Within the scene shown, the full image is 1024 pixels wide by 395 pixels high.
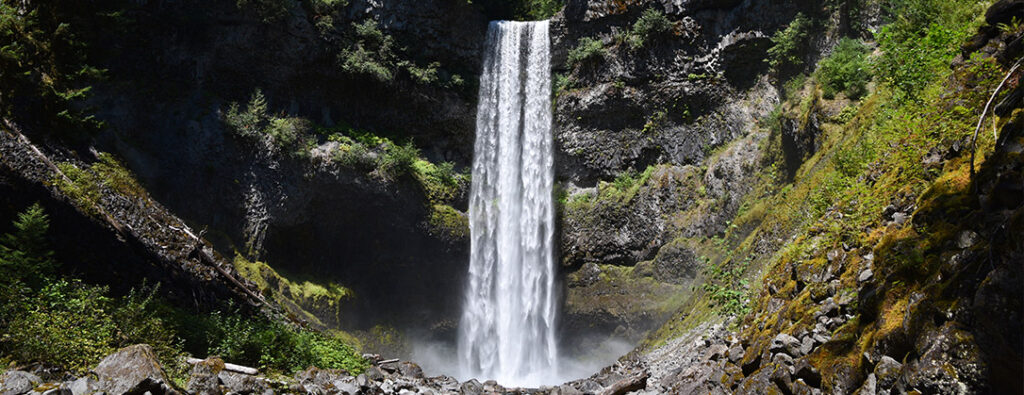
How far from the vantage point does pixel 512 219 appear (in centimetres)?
1822

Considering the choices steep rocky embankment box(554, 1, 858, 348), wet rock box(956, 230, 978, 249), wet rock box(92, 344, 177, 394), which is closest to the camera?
wet rock box(956, 230, 978, 249)

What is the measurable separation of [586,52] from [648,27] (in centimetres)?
222

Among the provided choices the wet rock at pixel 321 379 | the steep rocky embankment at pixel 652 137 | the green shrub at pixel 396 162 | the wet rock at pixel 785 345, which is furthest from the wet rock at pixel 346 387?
the green shrub at pixel 396 162

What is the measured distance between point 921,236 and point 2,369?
843cm

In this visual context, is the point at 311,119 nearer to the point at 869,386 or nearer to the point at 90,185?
the point at 90,185

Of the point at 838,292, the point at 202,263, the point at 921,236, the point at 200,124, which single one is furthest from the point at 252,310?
the point at 921,236

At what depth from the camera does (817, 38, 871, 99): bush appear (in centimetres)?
1052

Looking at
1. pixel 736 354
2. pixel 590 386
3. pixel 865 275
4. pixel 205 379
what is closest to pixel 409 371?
pixel 590 386

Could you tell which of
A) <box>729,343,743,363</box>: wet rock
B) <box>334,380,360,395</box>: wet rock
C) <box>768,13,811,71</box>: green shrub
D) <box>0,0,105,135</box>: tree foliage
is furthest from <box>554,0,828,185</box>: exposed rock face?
<box>0,0,105,135</box>: tree foliage

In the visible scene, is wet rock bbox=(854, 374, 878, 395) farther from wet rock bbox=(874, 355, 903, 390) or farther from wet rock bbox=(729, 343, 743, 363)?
wet rock bbox=(729, 343, 743, 363)

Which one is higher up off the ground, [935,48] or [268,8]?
[268,8]

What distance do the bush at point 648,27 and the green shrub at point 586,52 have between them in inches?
41.0

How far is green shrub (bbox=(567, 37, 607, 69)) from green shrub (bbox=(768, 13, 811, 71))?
213 inches

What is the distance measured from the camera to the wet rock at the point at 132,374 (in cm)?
474
